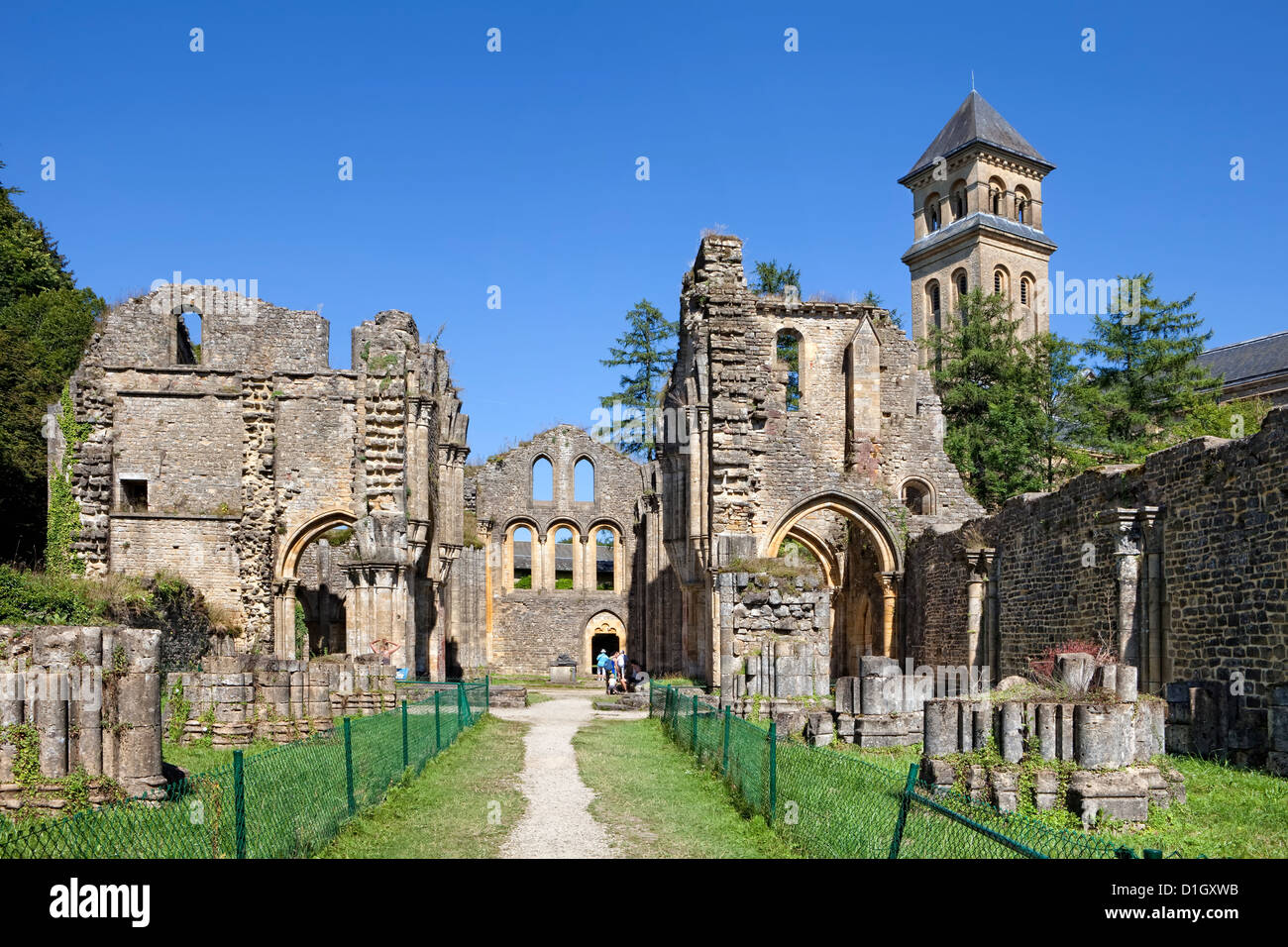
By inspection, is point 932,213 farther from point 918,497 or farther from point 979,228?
point 918,497

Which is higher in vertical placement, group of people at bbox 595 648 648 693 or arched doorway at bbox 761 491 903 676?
arched doorway at bbox 761 491 903 676

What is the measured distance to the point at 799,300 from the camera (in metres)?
28.8

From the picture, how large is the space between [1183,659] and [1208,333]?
21.1 m

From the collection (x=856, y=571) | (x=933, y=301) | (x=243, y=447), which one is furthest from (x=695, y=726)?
(x=933, y=301)

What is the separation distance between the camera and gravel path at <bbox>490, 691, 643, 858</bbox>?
863cm

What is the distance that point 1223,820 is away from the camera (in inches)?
335

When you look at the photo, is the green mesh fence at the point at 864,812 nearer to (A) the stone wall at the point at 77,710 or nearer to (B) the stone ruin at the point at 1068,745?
(B) the stone ruin at the point at 1068,745

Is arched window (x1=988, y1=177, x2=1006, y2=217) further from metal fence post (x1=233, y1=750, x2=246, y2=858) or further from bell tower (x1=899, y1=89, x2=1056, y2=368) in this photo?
metal fence post (x1=233, y1=750, x2=246, y2=858)

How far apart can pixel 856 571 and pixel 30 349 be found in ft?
76.6

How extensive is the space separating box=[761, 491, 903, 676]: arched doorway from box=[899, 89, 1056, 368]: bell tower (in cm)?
3465

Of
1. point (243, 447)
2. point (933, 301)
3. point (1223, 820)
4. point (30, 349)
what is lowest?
point (1223, 820)

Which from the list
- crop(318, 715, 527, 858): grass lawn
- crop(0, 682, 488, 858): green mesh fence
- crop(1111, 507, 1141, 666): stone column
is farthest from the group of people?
crop(0, 682, 488, 858): green mesh fence

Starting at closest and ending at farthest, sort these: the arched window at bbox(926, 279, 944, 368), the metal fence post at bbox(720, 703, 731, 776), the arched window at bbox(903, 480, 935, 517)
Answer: the metal fence post at bbox(720, 703, 731, 776)
the arched window at bbox(903, 480, 935, 517)
the arched window at bbox(926, 279, 944, 368)
